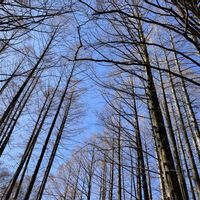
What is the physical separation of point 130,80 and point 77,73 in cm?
254

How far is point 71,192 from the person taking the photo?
1034 centimetres

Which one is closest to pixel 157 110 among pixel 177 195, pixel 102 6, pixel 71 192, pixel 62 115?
pixel 177 195

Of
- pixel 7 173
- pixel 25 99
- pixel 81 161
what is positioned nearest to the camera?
pixel 25 99

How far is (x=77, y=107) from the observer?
798 cm

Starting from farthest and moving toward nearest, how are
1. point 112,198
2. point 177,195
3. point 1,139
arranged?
point 112,198 < point 1,139 < point 177,195

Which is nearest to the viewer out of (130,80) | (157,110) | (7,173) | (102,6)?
(102,6)

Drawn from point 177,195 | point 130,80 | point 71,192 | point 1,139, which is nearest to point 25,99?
point 1,139

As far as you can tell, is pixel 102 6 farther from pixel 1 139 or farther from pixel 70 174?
pixel 70 174

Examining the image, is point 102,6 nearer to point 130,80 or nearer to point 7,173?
point 130,80

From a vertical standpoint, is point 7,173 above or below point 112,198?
above

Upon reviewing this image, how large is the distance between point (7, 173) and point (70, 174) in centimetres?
868

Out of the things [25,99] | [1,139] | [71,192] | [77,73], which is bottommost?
[1,139]

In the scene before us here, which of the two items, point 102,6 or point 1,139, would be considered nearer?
point 102,6

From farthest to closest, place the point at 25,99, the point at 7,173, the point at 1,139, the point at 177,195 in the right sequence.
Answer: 1. the point at 7,173
2. the point at 25,99
3. the point at 1,139
4. the point at 177,195
